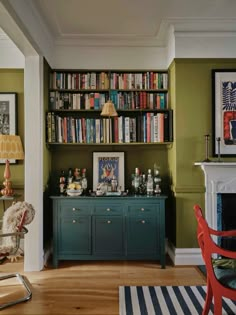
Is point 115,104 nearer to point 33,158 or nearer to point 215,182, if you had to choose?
point 33,158

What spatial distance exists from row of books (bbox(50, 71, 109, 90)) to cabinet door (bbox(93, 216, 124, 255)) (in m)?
1.69

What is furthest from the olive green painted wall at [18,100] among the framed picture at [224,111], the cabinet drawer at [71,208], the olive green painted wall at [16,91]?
the framed picture at [224,111]

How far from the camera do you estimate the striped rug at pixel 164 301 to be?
2.59 meters

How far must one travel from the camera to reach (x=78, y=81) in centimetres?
414

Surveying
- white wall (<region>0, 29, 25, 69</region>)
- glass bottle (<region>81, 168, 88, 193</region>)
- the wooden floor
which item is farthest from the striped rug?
white wall (<region>0, 29, 25, 69</region>)

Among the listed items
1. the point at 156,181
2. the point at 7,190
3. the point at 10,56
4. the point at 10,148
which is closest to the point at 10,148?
the point at 10,148

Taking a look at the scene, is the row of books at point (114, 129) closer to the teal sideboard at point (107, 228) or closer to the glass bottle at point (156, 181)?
the glass bottle at point (156, 181)

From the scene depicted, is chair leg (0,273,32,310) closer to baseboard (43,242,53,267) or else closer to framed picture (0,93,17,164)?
baseboard (43,242,53,267)

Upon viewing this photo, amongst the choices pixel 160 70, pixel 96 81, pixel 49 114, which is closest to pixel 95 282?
pixel 49 114

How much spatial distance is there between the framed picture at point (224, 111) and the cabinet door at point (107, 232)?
56.8 inches

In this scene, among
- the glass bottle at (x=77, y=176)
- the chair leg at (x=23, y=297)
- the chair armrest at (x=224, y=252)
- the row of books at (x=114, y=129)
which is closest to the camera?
the chair armrest at (x=224, y=252)

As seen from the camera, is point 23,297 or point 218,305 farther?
point 23,297

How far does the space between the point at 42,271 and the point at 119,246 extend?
3.01 ft

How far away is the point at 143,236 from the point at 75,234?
0.81 metres
